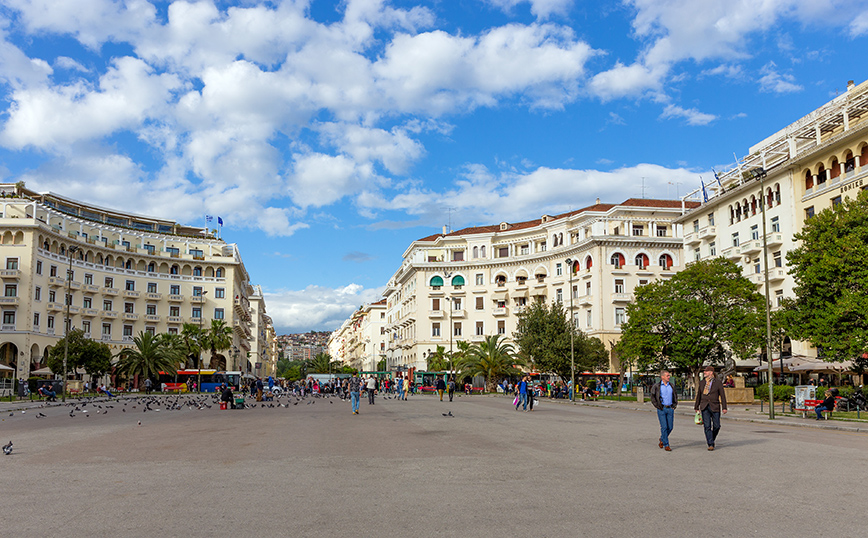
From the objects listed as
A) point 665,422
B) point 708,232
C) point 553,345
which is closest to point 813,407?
point 665,422

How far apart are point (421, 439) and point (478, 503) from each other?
8.20 meters

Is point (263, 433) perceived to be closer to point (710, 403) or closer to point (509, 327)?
point (710, 403)

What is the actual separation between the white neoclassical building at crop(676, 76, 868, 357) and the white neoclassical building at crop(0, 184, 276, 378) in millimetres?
52821

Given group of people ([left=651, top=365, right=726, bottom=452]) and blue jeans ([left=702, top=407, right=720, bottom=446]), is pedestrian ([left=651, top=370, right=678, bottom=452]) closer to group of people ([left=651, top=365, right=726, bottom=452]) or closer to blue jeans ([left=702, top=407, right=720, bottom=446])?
group of people ([left=651, top=365, right=726, bottom=452])

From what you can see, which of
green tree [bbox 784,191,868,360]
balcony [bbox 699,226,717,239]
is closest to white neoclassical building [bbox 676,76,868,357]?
balcony [bbox 699,226,717,239]

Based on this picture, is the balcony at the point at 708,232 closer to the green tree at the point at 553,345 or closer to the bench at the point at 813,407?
the green tree at the point at 553,345

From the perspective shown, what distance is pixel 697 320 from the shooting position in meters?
39.6

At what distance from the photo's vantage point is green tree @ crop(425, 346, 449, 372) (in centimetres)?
7919

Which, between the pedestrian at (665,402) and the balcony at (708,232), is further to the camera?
the balcony at (708,232)

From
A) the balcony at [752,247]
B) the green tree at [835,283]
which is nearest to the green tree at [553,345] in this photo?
the balcony at [752,247]

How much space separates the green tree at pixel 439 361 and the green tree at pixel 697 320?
124 ft

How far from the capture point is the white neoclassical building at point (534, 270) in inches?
2783

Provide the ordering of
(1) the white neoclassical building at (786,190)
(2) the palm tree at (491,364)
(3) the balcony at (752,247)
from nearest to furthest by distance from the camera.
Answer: (1) the white neoclassical building at (786,190) < (3) the balcony at (752,247) < (2) the palm tree at (491,364)

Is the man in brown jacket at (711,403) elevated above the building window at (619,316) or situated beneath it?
situated beneath
